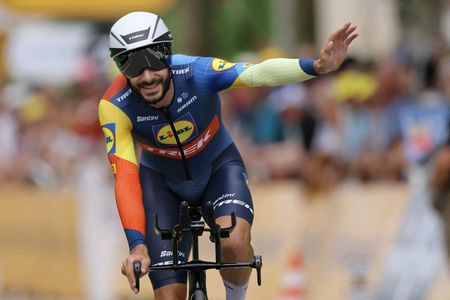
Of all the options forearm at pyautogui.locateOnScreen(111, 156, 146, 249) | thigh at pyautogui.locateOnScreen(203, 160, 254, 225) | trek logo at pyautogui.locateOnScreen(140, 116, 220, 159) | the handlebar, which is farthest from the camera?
trek logo at pyautogui.locateOnScreen(140, 116, 220, 159)

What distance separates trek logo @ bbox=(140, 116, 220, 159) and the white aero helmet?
0.74 m

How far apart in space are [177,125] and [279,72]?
2.85 feet

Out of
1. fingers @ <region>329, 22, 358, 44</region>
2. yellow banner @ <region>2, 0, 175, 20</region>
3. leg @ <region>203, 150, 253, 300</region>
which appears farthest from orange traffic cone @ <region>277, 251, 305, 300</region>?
yellow banner @ <region>2, 0, 175, 20</region>

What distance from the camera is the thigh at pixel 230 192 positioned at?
9727 mm

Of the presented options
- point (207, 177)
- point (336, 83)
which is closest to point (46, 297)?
point (336, 83)

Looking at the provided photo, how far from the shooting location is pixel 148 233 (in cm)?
986

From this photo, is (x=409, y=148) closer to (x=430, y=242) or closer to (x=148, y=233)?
(x=430, y=242)

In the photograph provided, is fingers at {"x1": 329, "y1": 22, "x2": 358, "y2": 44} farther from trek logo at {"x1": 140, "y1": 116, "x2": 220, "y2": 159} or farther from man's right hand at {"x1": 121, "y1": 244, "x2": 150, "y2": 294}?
man's right hand at {"x1": 121, "y1": 244, "x2": 150, "y2": 294}

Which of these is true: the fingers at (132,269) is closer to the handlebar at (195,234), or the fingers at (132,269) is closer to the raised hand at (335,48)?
the handlebar at (195,234)

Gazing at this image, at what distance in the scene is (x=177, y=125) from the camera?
9680mm

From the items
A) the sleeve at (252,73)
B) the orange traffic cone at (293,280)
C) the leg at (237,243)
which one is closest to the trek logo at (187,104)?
the sleeve at (252,73)

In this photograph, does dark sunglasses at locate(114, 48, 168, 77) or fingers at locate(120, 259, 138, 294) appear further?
dark sunglasses at locate(114, 48, 168, 77)

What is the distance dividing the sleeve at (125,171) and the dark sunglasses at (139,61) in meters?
0.42

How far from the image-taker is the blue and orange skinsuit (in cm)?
938
